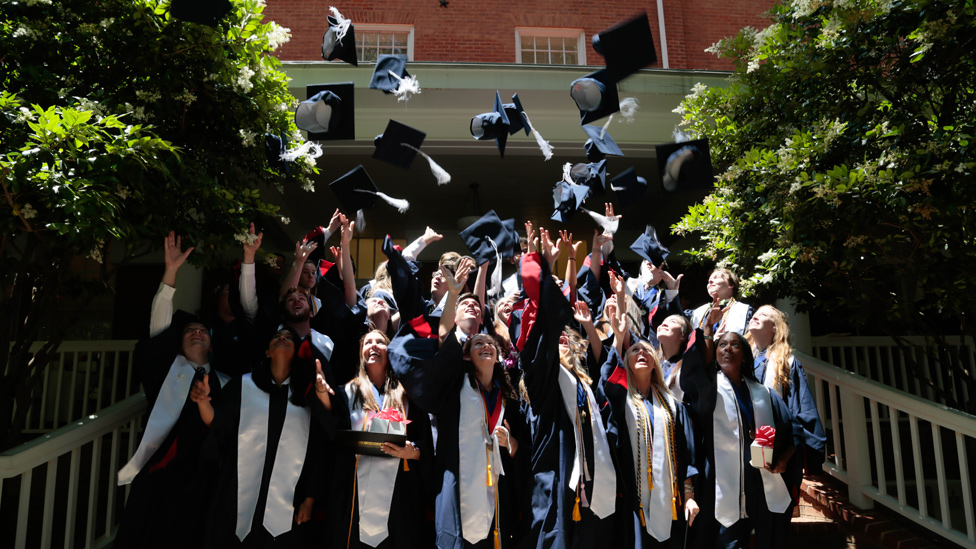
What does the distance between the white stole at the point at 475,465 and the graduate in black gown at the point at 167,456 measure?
137 centimetres

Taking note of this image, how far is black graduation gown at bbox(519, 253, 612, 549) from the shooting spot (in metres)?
3.34

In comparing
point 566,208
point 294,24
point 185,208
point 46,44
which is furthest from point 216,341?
point 294,24

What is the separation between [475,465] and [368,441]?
0.58 m

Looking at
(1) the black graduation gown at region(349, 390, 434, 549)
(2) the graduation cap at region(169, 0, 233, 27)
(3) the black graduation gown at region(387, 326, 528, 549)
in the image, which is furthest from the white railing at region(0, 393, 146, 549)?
(2) the graduation cap at region(169, 0, 233, 27)

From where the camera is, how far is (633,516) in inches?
139

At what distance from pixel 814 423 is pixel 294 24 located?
984 centimetres

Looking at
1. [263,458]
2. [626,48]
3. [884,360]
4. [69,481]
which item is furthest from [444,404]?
[884,360]

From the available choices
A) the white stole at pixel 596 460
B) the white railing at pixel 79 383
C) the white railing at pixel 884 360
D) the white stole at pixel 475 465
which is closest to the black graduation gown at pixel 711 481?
the white stole at pixel 596 460

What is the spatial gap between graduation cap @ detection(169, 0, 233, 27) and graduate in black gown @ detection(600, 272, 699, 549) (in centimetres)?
280

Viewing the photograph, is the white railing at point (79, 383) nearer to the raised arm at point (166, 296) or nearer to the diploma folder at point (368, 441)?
the raised arm at point (166, 296)

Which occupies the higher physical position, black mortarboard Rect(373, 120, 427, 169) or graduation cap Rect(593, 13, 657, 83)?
graduation cap Rect(593, 13, 657, 83)

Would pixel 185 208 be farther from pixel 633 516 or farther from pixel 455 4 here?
pixel 455 4

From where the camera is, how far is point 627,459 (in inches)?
142

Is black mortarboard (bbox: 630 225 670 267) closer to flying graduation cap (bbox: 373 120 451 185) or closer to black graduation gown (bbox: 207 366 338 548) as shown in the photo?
flying graduation cap (bbox: 373 120 451 185)
